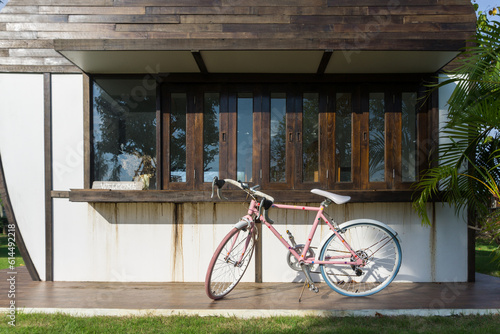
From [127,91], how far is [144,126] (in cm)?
46

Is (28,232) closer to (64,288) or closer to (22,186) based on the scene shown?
(22,186)

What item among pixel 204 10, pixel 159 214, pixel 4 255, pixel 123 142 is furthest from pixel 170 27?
pixel 4 255

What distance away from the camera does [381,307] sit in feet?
10.1

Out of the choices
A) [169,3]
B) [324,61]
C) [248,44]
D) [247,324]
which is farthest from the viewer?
[169,3]

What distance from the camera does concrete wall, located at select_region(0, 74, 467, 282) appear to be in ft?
13.4

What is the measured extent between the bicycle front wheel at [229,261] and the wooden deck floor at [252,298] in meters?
0.11

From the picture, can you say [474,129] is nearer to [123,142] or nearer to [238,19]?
[238,19]

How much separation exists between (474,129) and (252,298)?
254 centimetres

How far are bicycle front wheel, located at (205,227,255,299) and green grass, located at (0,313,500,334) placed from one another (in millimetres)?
496

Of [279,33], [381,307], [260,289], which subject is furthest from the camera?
[279,33]

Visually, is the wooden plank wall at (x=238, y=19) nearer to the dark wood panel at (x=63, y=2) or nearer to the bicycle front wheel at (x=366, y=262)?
the dark wood panel at (x=63, y=2)

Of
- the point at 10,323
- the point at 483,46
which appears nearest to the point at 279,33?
the point at 483,46

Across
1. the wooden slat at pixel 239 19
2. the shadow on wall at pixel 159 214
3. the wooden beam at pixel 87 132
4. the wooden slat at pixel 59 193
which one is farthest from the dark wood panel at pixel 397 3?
the wooden slat at pixel 59 193

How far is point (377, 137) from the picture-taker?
416 centimetres
